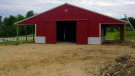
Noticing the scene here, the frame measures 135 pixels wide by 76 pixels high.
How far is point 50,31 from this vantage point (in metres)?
18.4

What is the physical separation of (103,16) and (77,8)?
2869 mm

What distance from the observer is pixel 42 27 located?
1864 cm

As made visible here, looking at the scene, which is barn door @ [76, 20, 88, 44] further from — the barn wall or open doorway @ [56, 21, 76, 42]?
open doorway @ [56, 21, 76, 42]

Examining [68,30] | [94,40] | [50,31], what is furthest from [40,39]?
[68,30]

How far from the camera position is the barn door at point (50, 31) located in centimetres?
1827

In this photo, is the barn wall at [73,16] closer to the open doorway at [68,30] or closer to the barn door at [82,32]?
the barn door at [82,32]

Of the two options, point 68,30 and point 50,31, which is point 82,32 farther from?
point 68,30

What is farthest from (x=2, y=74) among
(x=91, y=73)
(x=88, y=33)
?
(x=88, y=33)

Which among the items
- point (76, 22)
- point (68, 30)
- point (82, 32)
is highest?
point (76, 22)

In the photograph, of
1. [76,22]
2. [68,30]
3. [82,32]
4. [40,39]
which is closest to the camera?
[82,32]

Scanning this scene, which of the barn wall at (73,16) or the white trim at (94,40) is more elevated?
the barn wall at (73,16)

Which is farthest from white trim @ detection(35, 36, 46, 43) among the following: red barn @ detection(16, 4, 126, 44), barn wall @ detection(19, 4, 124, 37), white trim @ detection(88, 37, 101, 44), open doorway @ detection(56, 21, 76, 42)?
open doorway @ detection(56, 21, 76, 42)

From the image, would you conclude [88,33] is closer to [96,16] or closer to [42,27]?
[96,16]

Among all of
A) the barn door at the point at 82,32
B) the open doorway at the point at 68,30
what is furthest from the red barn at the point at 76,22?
the open doorway at the point at 68,30
